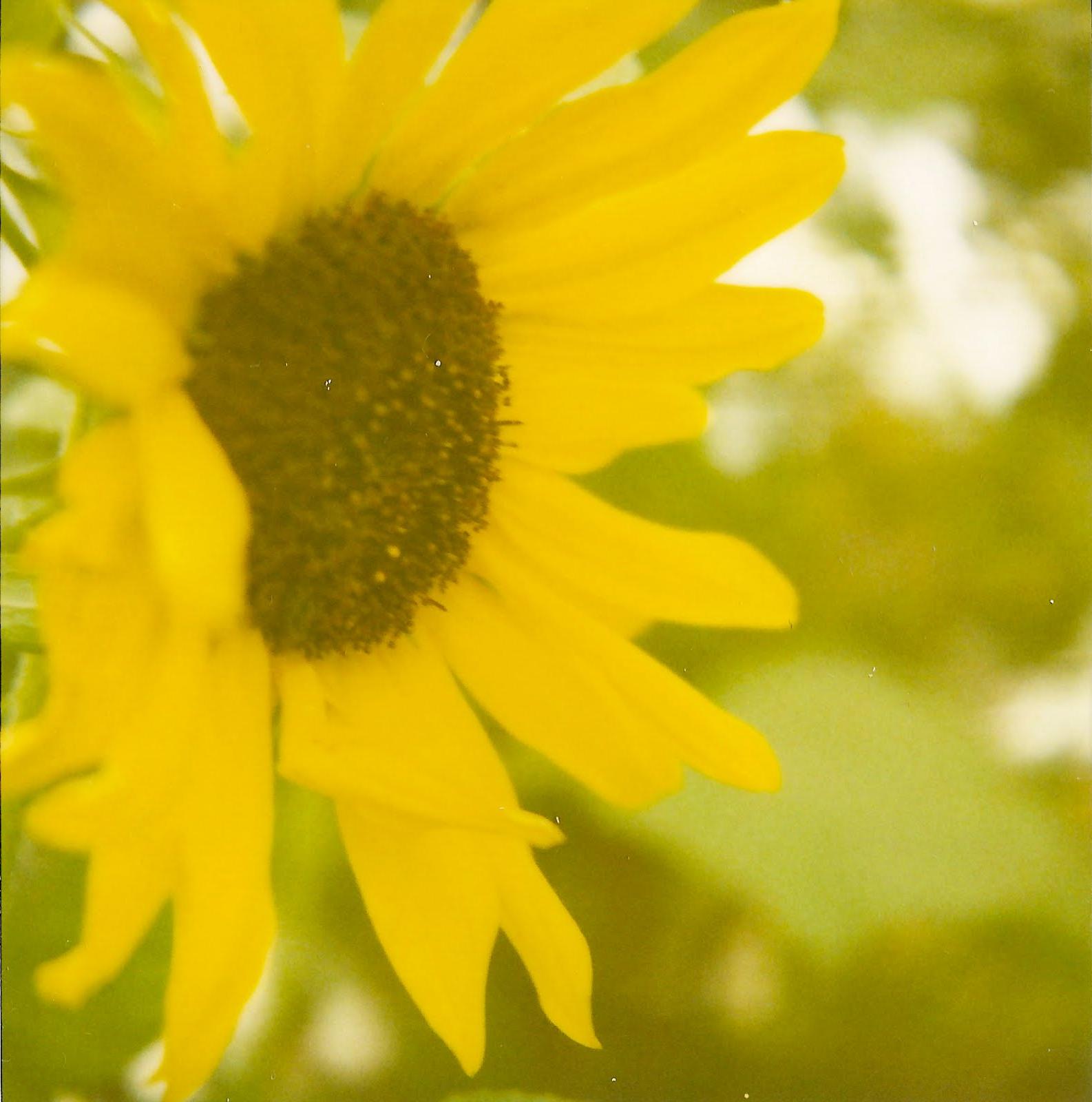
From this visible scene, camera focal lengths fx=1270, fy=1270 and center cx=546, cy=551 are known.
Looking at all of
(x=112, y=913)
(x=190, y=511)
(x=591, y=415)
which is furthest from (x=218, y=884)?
(x=591, y=415)

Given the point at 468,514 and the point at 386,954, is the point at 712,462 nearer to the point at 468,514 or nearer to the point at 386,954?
the point at 468,514

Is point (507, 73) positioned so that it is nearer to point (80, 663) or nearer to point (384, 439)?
point (384, 439)

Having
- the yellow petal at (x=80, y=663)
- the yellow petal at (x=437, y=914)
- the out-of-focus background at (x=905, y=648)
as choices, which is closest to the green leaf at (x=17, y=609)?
the yellow petal at (x=80, y=663)

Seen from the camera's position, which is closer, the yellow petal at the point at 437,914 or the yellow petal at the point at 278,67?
the yellow petal at the point at 278,67

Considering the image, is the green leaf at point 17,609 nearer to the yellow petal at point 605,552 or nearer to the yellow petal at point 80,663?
the yellow petal at point 80,663

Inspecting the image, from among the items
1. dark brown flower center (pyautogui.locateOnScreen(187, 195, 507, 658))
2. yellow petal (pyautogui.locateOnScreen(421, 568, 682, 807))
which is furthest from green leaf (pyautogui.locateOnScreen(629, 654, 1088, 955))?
dark brown flower center (pyautogui.locateOnScreen(187, 195, 507, 658))

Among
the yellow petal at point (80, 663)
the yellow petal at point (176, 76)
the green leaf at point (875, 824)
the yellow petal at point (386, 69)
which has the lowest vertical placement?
the green leaf at point (875, 824)

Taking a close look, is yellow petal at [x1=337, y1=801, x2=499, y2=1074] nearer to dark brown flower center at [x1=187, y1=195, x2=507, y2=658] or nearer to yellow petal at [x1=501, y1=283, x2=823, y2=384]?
dark brown flower center at [x1=187, y1=195, x2=507, y2=658]

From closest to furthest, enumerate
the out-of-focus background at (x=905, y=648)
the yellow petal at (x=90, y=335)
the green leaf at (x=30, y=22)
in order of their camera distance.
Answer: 1. the yellow petal at (x=90, y=335)
2. the green leaf at (x=30, y=22)
3. the out-of-focus background at (x=905, y=648)
